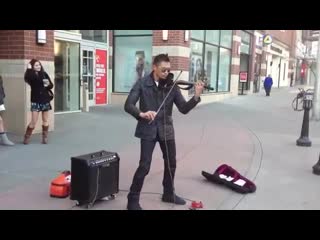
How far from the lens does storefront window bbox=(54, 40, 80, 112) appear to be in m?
13.3

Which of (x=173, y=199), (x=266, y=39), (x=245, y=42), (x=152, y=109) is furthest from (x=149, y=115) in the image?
(x=266, y=39)

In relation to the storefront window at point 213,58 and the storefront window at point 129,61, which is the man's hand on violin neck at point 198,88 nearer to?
the storefront window at point 213,58

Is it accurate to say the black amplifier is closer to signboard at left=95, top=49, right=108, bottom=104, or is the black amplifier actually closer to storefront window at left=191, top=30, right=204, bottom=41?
signboard at left=95, top=49, right=108, bottom=104

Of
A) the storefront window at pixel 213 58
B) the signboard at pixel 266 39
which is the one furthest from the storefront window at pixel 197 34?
the signboard at pixel 266 39

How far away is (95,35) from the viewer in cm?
1595

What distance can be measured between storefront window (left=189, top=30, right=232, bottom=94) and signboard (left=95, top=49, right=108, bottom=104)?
348 cm

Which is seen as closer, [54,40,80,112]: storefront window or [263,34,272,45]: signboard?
[54,40,80,112]: storefront window

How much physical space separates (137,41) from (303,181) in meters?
11.6

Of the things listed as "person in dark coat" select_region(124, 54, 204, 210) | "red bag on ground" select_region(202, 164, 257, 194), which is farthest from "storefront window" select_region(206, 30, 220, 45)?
"person in dark coat" select_region(124, 54, 204, 210)

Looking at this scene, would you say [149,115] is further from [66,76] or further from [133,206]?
[66,76]

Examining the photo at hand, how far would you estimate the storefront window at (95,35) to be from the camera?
15.2 m

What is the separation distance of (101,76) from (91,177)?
12109 mm
